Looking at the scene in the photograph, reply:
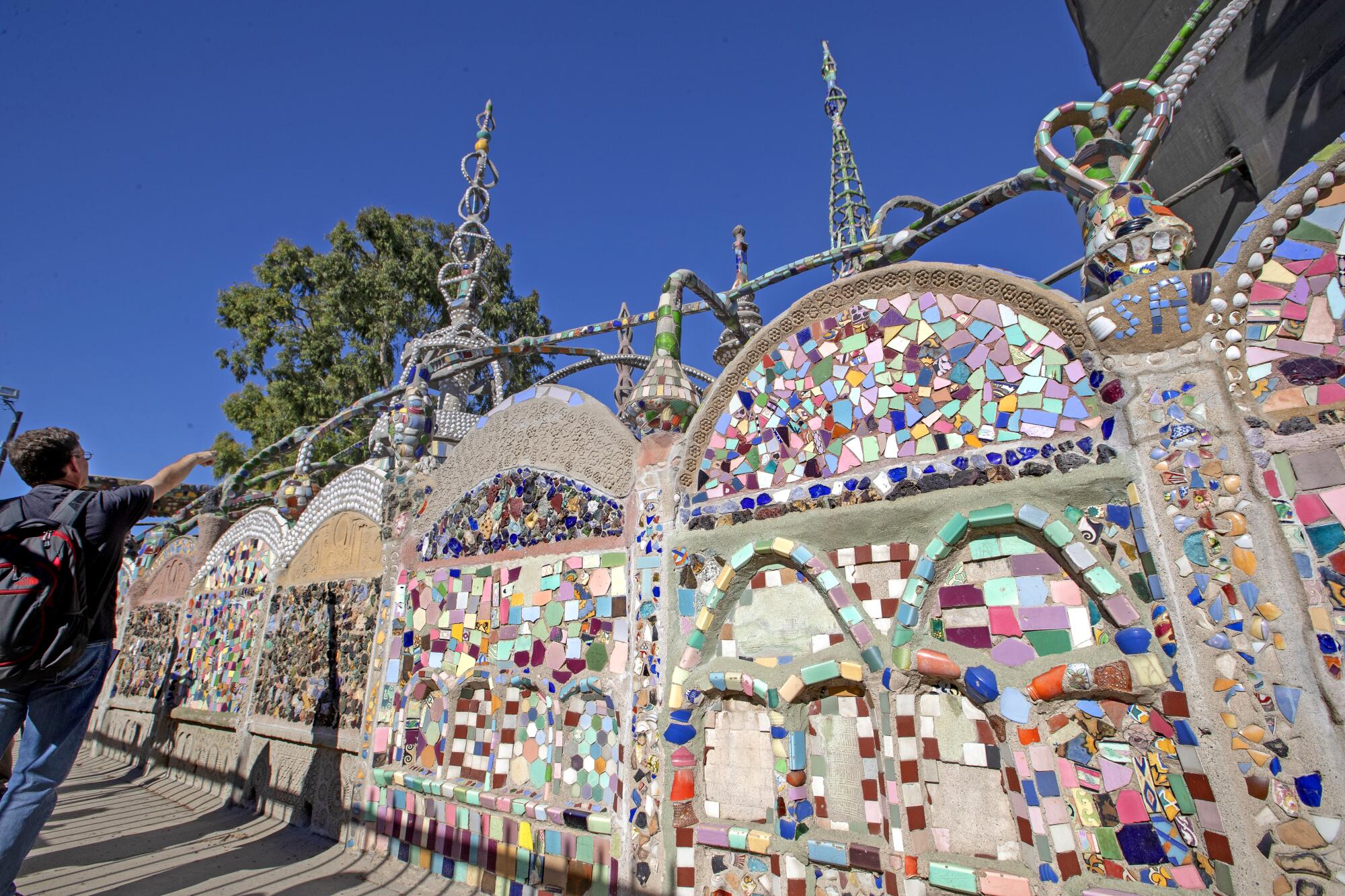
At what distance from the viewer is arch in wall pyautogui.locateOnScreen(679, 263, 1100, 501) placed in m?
2.61

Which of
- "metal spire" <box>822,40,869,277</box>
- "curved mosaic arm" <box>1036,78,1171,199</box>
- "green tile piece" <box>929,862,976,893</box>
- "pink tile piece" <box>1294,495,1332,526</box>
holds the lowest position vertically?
"green tile piece" <box>929,862,976,893</box>

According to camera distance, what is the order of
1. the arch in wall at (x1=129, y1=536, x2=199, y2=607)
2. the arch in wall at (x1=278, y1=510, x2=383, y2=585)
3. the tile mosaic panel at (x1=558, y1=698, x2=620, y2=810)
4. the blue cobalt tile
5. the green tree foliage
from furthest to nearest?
the green tree foliage → the arch in wall at (x1=129, y1=536, x2=199, y2=607) → the arch in wall at (x1=278, y1=510, x2=383, y2=585) → the tile mosaic panel at (x1=558, y1=698, x2=620, y2=810) → the blue cobalt tile

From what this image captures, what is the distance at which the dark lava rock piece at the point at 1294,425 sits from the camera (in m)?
2.08

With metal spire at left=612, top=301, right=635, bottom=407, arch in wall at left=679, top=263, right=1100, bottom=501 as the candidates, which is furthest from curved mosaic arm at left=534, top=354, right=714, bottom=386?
arch in wall at left=679, top=263, right=1100, bottom=501

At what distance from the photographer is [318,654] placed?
5.38m

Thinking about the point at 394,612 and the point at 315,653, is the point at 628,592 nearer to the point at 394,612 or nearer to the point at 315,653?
the point at 394,612

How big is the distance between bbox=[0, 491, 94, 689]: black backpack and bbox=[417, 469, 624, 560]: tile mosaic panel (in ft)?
6.62

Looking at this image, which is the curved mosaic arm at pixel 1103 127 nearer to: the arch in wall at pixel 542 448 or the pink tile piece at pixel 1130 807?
the pink tile piece at pixel 1130 807

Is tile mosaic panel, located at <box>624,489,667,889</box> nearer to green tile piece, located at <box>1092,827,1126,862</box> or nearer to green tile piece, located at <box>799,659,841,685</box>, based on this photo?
green tile piece, located at <box>799,659,841,685</box>

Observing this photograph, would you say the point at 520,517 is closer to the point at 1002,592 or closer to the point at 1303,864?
the point at 1002,592

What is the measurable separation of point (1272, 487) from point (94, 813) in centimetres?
757

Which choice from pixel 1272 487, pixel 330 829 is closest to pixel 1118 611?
pixel 1272 487

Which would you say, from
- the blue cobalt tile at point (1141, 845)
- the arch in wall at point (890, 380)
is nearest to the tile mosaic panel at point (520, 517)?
the arch in wall at point (890, 380)

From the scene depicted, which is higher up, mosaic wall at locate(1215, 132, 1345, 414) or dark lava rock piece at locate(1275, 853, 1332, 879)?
mosaic wall at locate(1215, 132, 1345, 414)
